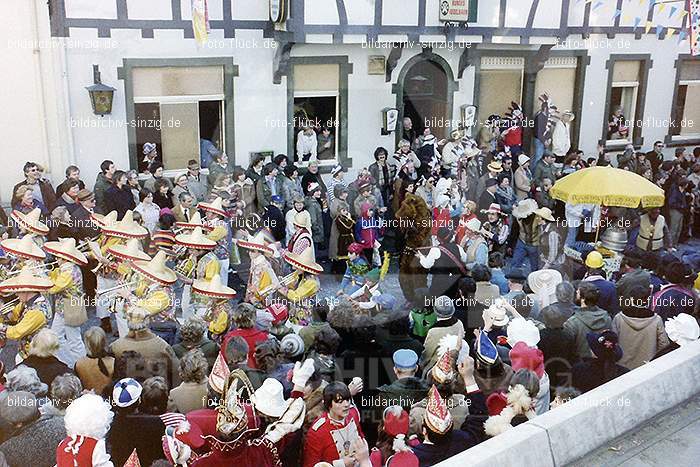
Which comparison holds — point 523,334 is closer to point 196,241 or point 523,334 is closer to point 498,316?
point 498,316

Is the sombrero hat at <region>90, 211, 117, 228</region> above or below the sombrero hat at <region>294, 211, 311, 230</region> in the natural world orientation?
above

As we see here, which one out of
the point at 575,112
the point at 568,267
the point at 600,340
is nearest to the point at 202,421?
the point at 600,340

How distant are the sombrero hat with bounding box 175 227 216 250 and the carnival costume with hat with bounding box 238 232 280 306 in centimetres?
37

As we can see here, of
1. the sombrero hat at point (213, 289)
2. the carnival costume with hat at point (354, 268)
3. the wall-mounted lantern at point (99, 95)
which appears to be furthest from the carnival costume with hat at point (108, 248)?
the wall-mounted lantern at point (99, 95)

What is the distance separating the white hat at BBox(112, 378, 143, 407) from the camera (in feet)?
14.7

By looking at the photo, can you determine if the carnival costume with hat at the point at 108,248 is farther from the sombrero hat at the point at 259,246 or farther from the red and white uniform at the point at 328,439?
the red and white uniform at the point at 328,439

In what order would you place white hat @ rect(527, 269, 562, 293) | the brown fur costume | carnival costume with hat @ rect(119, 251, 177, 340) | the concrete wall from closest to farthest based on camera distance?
the concrete wall
carnival costume with hat @ rect(119, 251, 177, 340)
white hat @ rect(527, 269, 562, 293)
the brown fur costume

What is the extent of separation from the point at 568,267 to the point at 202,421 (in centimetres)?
692

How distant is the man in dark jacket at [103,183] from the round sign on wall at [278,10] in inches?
135

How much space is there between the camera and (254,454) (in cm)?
404

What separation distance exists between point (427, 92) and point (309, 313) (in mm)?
8191

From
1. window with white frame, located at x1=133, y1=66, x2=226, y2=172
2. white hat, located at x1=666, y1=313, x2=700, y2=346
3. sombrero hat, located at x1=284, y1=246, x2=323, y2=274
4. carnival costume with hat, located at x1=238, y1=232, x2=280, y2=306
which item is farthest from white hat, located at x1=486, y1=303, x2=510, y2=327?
window with white frame, located at x1=133, y1=66, x2=226, y2=172

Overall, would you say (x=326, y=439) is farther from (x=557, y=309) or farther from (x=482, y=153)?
(x=482, y=153)

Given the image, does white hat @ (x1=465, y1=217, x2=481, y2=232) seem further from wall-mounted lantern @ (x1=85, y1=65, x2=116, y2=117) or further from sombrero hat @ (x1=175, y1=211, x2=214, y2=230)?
wall-mounted lantern @ (x1=85, y1=65, x2=116, y2=117)
